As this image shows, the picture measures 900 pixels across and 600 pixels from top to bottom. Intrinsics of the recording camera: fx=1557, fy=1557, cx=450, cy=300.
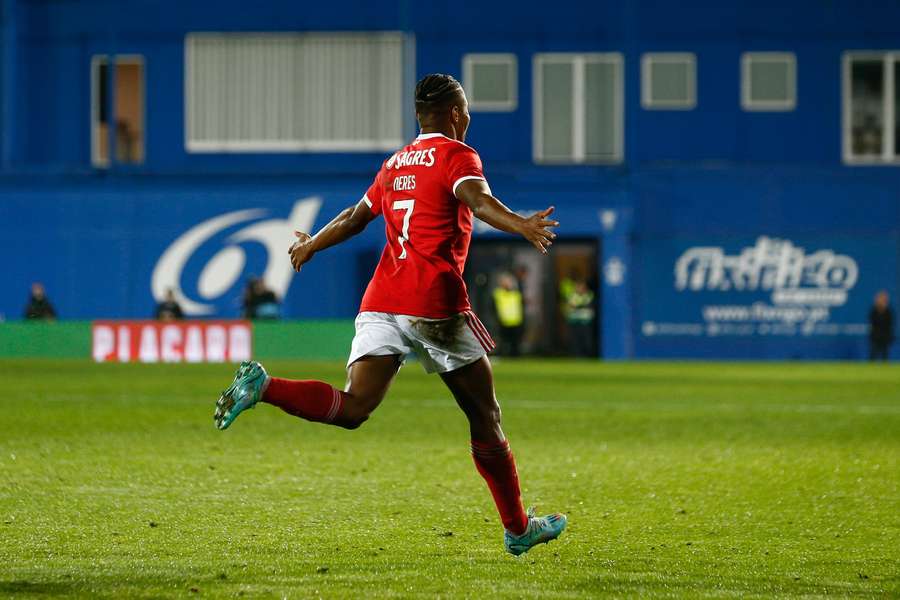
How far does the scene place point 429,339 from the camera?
632 cm

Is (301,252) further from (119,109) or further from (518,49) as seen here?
(119,109)

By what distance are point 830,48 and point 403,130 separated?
10.4 meters

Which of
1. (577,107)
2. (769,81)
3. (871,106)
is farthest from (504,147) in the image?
(871,106)

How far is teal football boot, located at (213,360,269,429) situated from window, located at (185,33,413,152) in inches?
1251

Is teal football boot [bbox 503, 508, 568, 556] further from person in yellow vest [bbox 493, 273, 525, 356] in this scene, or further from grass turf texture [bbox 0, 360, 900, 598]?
person in yellow vest [bbox 493, 273, 525, 356]

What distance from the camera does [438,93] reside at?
255 inches

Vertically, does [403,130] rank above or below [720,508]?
above

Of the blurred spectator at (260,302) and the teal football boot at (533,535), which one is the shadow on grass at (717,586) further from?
the blurred spectator at (260,302)

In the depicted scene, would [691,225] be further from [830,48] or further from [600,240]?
[830,48]

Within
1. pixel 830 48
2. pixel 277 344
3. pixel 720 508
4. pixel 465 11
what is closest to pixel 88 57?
pixel 465 11

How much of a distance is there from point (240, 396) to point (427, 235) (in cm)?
101

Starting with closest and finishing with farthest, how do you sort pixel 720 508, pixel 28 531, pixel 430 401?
1. pixel 28 531
2. pixel 720 508
3. pixel 430 401

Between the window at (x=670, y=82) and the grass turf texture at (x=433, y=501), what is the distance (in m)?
20.3

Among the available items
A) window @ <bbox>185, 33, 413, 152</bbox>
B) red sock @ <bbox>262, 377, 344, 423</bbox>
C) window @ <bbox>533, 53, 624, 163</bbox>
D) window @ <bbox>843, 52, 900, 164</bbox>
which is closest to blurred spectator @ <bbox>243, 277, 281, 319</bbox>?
window @ <bbox>185, 33, 413, 152</bbox>
